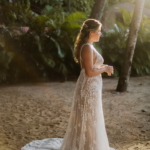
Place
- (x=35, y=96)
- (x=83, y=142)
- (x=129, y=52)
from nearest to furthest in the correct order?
(x=83, y=142)
(x=35, y=96)
(x=129, y=52)

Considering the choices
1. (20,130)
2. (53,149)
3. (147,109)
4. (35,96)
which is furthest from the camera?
(35,96)

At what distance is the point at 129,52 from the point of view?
777cm

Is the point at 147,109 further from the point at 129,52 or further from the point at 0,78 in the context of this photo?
the point at 0,78

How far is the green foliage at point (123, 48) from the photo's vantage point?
441 inches

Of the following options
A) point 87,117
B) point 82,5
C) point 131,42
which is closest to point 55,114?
point 87,117

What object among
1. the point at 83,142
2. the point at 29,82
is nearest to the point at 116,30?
the point at 29,82

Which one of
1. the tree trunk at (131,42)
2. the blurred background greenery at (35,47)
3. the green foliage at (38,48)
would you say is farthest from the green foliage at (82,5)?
the tree trunk at (131,42)

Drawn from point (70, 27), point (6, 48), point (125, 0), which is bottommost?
point (6, 48)

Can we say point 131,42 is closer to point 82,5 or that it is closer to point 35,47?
point 35,47

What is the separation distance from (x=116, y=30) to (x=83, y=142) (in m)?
9.32

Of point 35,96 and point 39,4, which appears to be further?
point 39,4

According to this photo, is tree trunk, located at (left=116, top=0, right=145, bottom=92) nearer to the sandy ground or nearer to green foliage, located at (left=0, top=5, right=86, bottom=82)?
the sandy ground

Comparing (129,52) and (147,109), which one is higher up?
(129,52)

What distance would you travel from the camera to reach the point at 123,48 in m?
11.5
